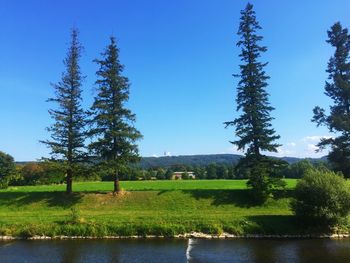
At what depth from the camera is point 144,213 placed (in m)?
37.4

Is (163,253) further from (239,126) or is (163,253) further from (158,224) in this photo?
(239,126)

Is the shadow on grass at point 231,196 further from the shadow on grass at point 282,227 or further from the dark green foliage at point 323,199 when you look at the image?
the dark green foliage at point 323,199

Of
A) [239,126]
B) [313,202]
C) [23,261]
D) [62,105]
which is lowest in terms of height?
[23,261]

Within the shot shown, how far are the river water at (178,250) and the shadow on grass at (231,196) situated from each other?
10.9 meters

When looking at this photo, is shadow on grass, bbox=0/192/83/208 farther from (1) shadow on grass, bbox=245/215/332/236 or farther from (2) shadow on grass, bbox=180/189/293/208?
(1) shadow on grass, bbox=245/215/332/236

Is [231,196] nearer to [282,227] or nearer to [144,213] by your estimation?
[282,227]

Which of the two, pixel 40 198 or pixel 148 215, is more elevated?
pixel 40 198

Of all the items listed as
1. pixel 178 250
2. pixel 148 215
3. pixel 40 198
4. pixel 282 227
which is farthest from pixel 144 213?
pixel 40 198

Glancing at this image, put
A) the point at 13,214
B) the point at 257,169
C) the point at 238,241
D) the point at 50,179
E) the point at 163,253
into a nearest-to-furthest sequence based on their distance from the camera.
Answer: the point at 163,253, the point at 238,241, the point at 13,214, the point at 257,169, the point at 50,179

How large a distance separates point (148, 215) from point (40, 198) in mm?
14480

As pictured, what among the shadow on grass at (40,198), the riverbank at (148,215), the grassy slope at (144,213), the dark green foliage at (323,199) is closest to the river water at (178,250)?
the riverbank at (148,215)

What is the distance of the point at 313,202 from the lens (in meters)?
32.3

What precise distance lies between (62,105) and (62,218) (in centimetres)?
1519

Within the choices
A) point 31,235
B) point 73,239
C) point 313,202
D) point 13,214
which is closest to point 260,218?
point 313,202
